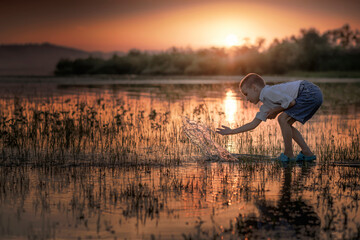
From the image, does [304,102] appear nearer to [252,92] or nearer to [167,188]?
[252,92]

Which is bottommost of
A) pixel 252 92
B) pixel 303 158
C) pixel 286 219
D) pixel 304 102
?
pixel 286 219

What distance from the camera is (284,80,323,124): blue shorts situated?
24.2ft

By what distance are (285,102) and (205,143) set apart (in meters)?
2.04

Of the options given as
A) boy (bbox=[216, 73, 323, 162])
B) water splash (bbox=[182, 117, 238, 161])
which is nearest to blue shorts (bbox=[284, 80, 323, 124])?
boy (bbox=[216, 73, 323, 162])

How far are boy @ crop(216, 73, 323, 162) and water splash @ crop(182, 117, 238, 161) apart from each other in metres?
0.78

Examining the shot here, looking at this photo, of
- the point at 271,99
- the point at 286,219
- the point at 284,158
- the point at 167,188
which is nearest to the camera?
the point at 286,219

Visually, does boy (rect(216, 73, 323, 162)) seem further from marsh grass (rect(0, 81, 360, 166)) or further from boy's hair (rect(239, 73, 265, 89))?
marsh grass (rect(0, 81, 360, 166))

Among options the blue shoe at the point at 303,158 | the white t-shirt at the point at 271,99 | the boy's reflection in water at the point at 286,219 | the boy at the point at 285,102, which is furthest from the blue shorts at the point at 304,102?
the boy's reflection in water at the point at 286,219

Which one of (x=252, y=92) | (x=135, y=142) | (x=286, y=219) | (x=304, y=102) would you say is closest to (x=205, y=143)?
(x=135, y=142)

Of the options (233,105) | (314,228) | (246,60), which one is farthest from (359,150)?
(246,60)

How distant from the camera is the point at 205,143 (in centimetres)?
848

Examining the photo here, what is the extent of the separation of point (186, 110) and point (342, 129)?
17.6 feet

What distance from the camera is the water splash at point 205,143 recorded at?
799cm

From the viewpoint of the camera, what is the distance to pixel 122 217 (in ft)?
15.9
